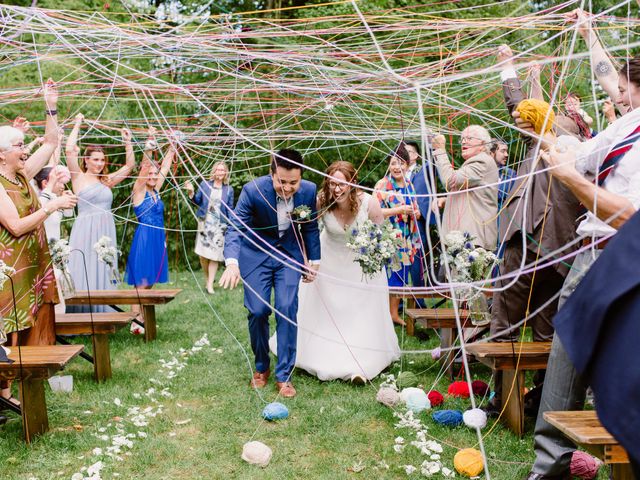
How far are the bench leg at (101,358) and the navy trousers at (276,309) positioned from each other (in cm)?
123

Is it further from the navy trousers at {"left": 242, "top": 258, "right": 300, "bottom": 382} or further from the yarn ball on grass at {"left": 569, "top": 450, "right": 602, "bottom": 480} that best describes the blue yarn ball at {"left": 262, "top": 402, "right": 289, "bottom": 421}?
the yarn ball on grass at {"left": 569, "top": 450, "right": 602, "bottom": 480}

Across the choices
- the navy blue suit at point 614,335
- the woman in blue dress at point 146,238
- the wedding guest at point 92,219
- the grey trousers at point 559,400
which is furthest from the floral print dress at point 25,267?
the navy blue suit at point 614,335

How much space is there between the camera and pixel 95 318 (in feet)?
17.3

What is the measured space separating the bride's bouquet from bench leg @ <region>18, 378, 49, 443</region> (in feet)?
8.09

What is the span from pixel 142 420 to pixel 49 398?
0.97m

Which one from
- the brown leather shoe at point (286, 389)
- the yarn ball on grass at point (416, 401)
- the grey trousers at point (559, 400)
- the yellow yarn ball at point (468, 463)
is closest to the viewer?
the grey trousers at point (559, 400)

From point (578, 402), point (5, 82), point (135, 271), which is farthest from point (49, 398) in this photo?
point (5, 82)

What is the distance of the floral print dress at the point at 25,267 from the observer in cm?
421

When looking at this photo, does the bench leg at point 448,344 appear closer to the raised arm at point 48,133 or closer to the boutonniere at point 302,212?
the boutonniere at point 302,212

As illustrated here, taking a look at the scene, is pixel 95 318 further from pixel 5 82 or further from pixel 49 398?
pixel 5 82

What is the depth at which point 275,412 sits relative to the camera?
421cm

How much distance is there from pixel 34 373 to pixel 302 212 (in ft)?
7.09

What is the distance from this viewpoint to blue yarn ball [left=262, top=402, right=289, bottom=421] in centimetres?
420

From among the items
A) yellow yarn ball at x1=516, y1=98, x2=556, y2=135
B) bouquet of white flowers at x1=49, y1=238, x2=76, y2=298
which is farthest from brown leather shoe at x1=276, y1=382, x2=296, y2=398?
yellow yarn ball at x1=516, y1=98, x2=556, y2=135
